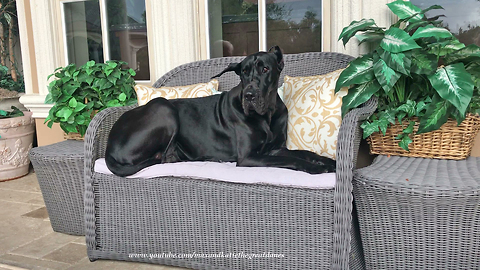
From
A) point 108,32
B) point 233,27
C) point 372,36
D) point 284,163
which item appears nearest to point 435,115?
point 372,36

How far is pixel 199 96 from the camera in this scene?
96.8 inches

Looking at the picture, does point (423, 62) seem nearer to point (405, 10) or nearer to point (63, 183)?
point (405, 10)

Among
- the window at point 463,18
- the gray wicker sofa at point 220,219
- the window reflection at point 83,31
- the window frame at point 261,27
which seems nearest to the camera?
the gray wicker sofa at point 220,219

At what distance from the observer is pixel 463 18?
7.68 feet

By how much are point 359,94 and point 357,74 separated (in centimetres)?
9

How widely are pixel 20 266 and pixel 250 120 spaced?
1372 mm

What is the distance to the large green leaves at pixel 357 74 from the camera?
6.24 feet

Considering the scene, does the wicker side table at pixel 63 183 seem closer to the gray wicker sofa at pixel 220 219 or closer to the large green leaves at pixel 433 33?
the gray wicker sofa at pixel 220 219

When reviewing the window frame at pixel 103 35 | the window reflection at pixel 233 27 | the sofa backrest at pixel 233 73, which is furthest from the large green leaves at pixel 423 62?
the window frame at pixel 103 35

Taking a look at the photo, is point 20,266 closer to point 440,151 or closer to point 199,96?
point 199,96

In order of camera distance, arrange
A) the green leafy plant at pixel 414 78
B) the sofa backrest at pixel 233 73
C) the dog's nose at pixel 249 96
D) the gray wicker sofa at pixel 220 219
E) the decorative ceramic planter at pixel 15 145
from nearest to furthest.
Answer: the gray wicker sofa at pixel 220 219 → the green leafy plant at pixel 414 78 → the dog's nose at pixel 249 96 → the sofa backrest at pixel 233 73 → the decorative ceramic planter at pixel 15 145

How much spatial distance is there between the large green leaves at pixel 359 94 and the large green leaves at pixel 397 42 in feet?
0.57

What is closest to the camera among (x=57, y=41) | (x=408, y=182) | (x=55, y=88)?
(x=408, y=182)

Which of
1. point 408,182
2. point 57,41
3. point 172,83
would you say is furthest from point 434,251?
point 57,41
